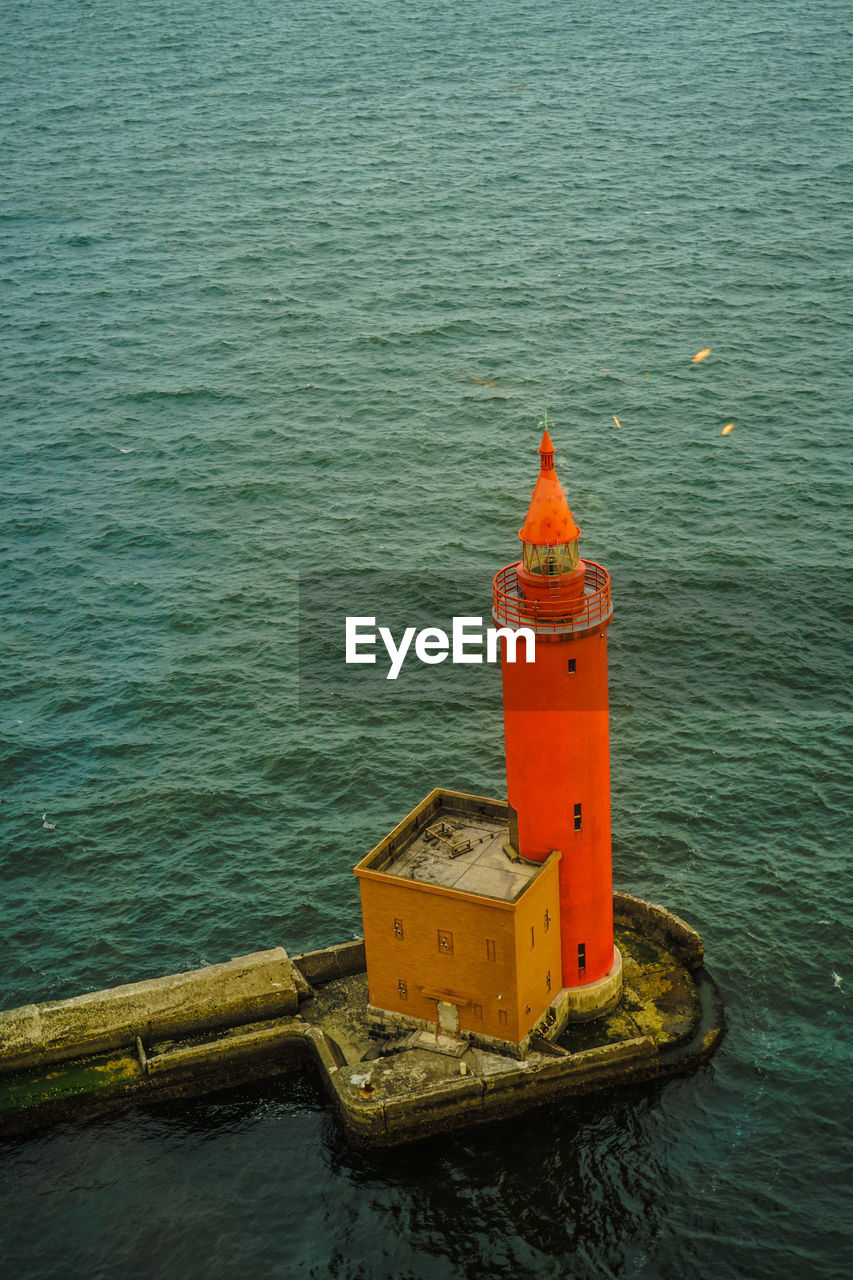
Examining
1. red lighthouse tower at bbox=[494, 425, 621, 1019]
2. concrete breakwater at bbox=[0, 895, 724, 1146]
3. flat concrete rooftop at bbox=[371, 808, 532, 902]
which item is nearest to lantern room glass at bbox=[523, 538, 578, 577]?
red lighthouse tower at bbox=[494, 425, 621, 1019]

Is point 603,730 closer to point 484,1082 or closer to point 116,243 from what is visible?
point 484,1082

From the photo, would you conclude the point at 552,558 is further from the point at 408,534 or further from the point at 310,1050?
the point at 408,534

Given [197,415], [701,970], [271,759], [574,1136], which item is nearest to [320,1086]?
[574,1136]

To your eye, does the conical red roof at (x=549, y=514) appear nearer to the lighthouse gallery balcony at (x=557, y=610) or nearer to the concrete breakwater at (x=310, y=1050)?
the lighthouse gallery balcony at (x=557, y=610)

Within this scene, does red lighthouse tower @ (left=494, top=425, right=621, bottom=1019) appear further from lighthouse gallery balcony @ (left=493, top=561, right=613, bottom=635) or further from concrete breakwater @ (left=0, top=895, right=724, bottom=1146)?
concrete breakwater @ (left=0, top=895, right=724, bottom=1146)

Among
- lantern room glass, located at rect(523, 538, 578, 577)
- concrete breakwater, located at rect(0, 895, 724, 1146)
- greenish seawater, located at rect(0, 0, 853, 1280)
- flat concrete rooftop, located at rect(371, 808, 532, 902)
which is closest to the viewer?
lantern room glass, located at rect(523, 538, 578, 577)

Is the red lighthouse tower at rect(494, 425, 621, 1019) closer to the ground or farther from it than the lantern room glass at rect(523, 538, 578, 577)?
closer to the ground

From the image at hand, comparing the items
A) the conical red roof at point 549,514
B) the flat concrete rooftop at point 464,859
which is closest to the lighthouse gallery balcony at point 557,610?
the conical red roof at point 549,514
